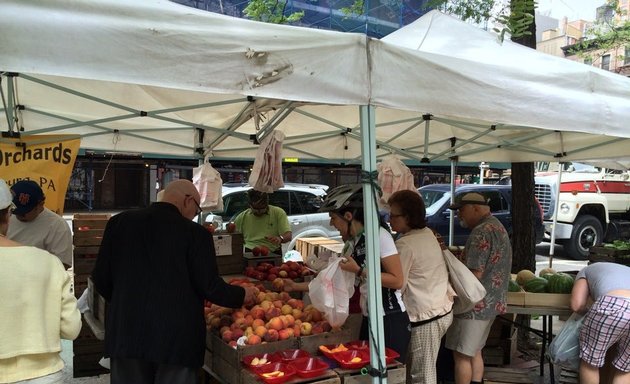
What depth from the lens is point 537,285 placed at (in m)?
4.45

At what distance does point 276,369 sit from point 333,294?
1.85 ft

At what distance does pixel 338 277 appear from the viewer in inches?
111

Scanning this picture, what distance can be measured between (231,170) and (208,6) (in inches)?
349

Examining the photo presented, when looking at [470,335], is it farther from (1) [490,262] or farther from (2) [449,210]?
(2) [449,210]

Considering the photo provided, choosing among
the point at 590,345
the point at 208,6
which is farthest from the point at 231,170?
the point at 590,345

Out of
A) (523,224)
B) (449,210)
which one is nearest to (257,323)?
(523,224)

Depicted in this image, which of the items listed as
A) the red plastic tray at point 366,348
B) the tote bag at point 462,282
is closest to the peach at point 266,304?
the red plastic tray at point 366,348

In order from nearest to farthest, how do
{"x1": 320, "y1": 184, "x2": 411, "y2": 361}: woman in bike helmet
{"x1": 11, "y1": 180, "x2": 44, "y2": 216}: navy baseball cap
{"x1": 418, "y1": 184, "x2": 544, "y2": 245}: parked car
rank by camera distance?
{"x1": 320, "y1": 184, "x2": 411, "y2": 361}: woman in bike helmet, {"x1": 11, "y1": 180, "x2": 44, "y2": 216}: navy baseball cap, {"x1": 418, "y1": 184, "x2": 544, "y2": 245}: parked car

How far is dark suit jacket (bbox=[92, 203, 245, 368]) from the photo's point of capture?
2500 mm

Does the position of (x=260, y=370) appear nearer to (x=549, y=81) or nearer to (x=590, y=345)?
(x=549, y=81)

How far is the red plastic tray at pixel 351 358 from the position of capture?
254 cm

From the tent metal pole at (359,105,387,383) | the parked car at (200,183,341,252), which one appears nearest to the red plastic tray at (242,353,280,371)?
the tent metal pole at (359,105,387,383)

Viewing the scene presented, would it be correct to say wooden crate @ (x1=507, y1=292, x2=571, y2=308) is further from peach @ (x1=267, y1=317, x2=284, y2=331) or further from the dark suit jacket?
the dark suit jacket

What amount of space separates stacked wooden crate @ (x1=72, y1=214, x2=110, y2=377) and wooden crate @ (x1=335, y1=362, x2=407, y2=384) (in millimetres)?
2927
